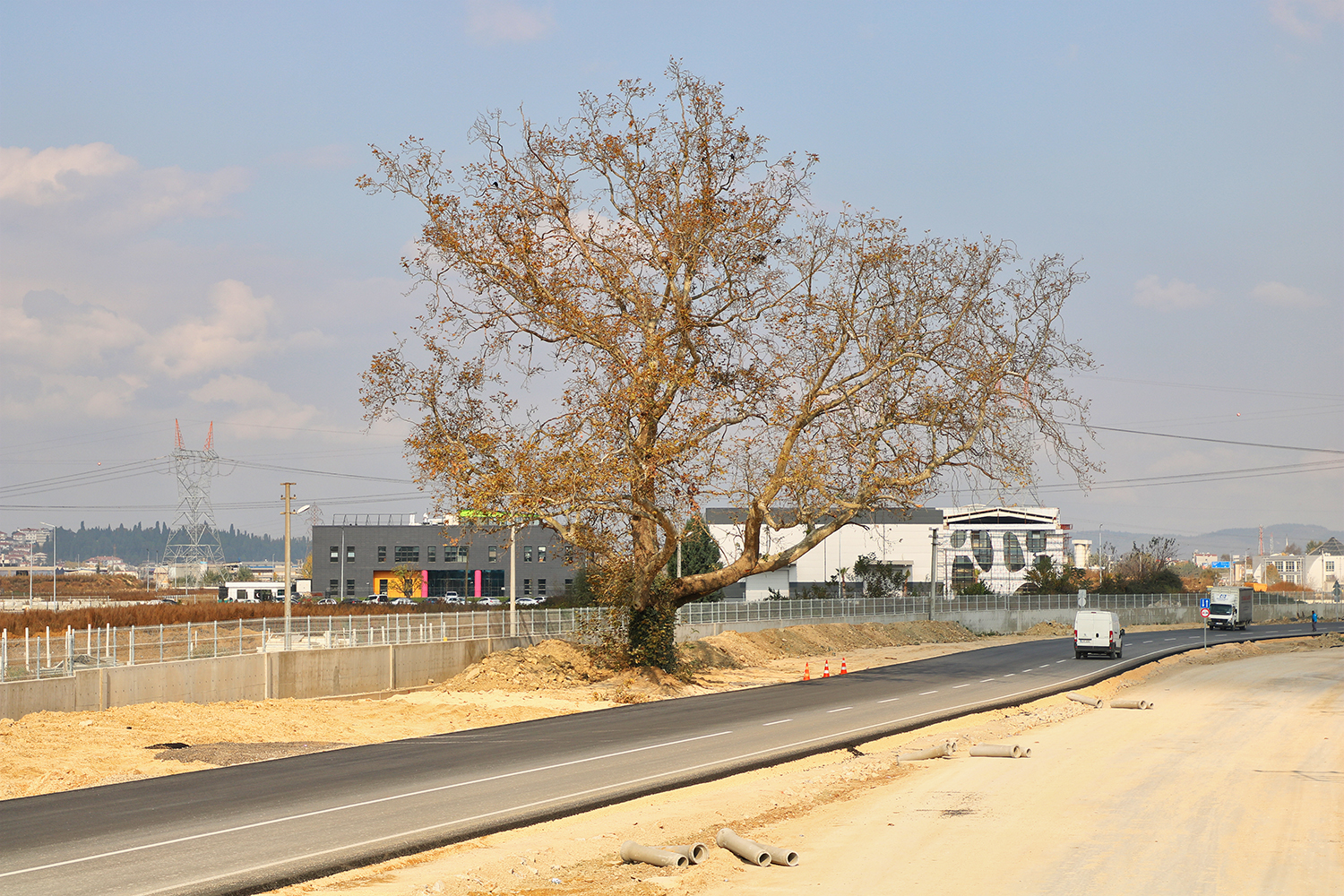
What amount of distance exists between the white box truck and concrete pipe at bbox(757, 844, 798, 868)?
79080mm

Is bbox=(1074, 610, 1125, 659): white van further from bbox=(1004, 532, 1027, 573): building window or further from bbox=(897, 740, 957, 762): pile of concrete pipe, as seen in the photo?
bbox=(1004, 532, 1027, 573): building window

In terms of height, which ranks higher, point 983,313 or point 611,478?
point 983,313

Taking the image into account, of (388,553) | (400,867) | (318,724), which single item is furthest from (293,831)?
(388,553)

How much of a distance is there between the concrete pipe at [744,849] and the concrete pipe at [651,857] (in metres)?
0.51

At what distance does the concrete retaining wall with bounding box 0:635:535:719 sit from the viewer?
27.2 m

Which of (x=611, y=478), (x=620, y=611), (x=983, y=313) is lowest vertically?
(x=620, y=611)

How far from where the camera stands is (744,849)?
13.4 meters

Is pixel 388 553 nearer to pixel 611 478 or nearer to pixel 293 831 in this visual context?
pixel 611 478

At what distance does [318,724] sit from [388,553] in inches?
4642

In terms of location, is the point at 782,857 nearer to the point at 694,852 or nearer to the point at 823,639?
the point at 694,852

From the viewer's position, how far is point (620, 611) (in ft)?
136

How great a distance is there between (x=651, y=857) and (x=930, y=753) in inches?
405

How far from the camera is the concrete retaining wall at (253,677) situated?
89.1 feet

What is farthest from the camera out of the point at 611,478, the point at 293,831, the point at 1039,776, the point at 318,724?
the point at 611,478
